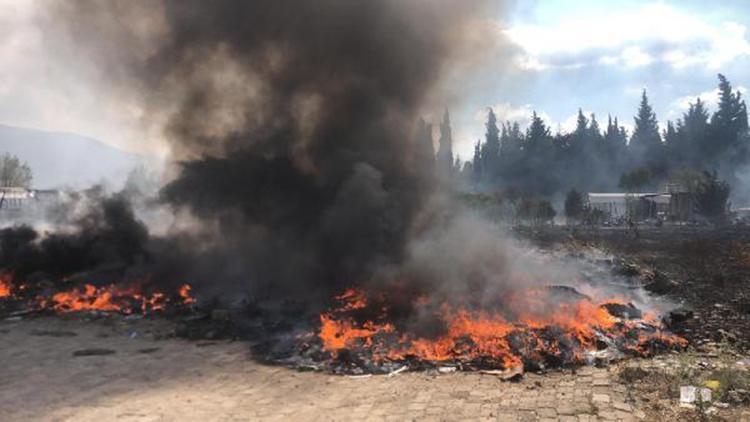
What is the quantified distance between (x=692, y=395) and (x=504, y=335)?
4.05 meters

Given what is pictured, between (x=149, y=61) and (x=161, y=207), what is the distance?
5.98 m

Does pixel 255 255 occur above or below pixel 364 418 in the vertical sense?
above

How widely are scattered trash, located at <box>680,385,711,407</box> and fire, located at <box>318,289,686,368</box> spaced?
8.05ft

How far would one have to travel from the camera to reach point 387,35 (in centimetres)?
1817

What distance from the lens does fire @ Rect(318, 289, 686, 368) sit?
1014 cm

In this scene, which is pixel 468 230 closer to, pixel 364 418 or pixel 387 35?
pixel 387 35

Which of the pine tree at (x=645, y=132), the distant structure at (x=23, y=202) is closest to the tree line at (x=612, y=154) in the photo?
the pine tree at (x=645, y=132)

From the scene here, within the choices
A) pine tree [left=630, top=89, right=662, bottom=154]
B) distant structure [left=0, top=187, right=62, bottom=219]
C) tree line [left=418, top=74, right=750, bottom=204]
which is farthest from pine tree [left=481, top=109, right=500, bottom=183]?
distant structure [left=0, top=187, right=62, bottom=219]

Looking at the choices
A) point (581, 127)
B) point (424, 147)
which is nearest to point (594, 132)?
point (581, 127)

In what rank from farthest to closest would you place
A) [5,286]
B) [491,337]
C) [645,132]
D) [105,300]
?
[645,132] < [5,286] < [105,300] < [491,337]

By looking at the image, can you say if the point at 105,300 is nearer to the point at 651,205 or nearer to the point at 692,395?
the point at 692,395

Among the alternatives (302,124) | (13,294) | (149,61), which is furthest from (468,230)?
(13,294)

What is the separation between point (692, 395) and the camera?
23.4ft

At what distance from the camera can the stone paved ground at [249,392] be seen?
7.50 m
